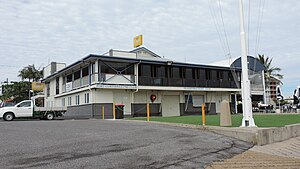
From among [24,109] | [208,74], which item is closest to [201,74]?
[208,74]

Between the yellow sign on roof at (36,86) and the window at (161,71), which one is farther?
the yellow sign on roof at (36,86)

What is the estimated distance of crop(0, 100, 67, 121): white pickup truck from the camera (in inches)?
958

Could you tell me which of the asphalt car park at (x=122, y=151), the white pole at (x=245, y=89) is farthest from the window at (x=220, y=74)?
the asphalt car park at (x=122, y=151)

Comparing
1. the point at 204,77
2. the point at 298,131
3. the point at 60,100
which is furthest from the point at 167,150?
the point at 60,100

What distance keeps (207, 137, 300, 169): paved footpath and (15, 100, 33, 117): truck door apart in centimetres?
2051

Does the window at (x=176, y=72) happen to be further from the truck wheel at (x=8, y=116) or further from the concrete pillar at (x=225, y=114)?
the concrete pillar at (x=225, y=114)

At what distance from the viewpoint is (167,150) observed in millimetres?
7973

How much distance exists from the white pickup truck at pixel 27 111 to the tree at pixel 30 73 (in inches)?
1553

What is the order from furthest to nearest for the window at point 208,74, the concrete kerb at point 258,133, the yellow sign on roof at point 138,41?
the yellow sign on roof at point 138,41
the window at point 208,74
the concrete kerb at point 258,133

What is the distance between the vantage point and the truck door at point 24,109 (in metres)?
24.9

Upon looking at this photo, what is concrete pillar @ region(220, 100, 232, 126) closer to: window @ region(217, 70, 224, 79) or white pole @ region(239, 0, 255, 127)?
white pole @ region(239, 0, 255, 127)

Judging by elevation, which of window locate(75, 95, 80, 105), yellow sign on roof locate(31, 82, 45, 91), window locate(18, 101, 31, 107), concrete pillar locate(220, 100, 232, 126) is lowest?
concrete pillar locate(220, 100, 232, 126)

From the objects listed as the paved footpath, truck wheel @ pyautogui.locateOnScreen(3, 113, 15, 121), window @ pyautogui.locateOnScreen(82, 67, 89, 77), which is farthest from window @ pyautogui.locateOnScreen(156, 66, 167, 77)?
the paved footpath

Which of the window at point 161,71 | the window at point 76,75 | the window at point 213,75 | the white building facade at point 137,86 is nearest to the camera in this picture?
the white building facade at point 137,86
